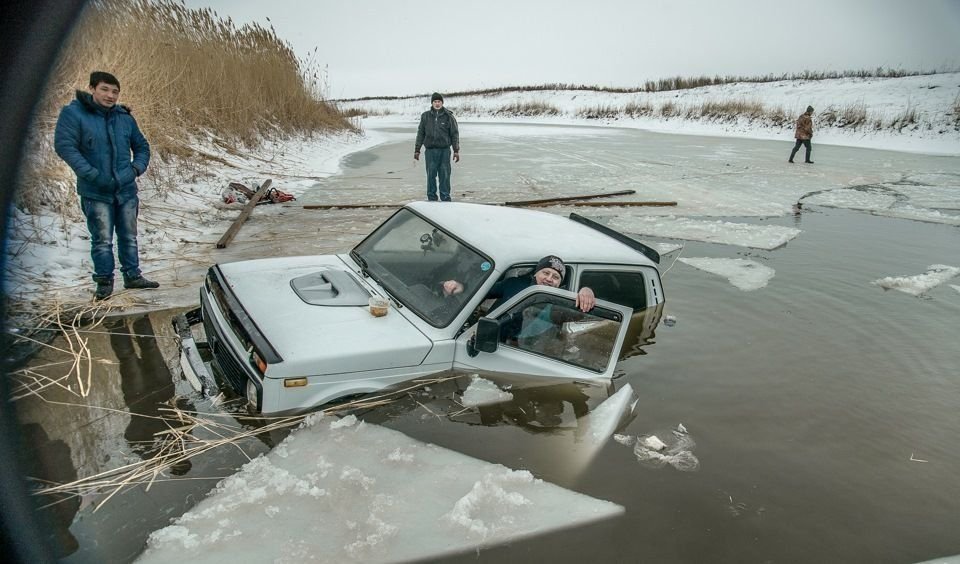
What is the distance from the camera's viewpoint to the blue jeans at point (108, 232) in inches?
209

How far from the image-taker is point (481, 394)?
396 cm

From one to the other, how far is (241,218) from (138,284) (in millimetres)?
3312

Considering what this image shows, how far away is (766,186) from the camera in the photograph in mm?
14266

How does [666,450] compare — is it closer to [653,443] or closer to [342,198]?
[653,443]

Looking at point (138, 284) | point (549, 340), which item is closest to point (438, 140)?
point (138, 284)

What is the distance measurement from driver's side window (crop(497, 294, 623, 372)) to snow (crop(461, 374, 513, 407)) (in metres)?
0.35

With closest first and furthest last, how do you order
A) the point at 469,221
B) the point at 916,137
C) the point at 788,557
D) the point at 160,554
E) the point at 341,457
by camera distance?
the point at 160,554 < the point at 788,557 < the point at 341,457 < the point at 469,221 < the point at 916,137

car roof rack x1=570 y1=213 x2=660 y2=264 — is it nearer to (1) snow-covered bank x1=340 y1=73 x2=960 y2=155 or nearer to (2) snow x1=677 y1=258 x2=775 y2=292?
(2) snow x1=677 y1=258 x2=775 y2=292

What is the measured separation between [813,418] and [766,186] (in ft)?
38.0

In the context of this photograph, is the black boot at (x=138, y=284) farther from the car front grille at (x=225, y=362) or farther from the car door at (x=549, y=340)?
the car door at (x=549, y=340)

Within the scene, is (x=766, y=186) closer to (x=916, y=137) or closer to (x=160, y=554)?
(x=160, y=554)

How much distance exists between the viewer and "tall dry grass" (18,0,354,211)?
733cm

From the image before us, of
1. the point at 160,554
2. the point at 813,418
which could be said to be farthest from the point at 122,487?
the point at 813,418

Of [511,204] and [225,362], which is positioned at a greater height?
[511,204]
